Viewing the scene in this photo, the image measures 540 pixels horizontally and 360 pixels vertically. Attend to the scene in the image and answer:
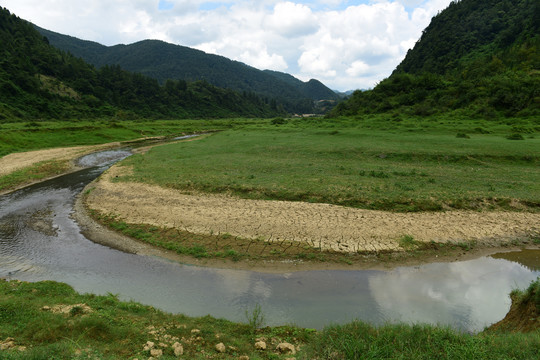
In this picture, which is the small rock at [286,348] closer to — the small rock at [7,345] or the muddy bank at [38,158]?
the small rock at [7,345]

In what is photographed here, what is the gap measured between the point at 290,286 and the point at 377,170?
53.0 feet

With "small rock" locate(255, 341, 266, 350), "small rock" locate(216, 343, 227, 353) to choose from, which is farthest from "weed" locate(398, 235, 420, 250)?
"small rock" locate(216, 343, 227, 353)

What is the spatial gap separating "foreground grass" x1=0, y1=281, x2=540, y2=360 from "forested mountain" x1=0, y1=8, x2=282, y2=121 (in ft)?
323

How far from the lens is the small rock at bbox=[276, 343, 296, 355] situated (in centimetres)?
653

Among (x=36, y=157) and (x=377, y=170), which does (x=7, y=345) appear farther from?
(x=36, y=157)

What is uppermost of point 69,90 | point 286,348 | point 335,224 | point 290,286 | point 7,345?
point 69,90

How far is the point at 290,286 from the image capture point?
34.2ft

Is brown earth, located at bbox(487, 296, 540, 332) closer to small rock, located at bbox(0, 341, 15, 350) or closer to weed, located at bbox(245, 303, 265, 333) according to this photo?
weed, located at bbox(245, 303, 265, 333)

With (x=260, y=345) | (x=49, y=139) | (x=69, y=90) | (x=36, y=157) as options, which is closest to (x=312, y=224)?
(x=260, y=345)

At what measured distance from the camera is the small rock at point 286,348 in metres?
6.53

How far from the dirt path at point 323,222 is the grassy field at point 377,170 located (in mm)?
1316

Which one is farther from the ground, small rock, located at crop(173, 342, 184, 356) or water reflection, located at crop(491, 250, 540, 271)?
small rock, located at crop(173, 342, 184, 356)

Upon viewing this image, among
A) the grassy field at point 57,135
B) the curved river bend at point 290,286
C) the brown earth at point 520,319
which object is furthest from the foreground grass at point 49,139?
the brown earth at point 520,319

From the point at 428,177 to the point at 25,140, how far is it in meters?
57.5
